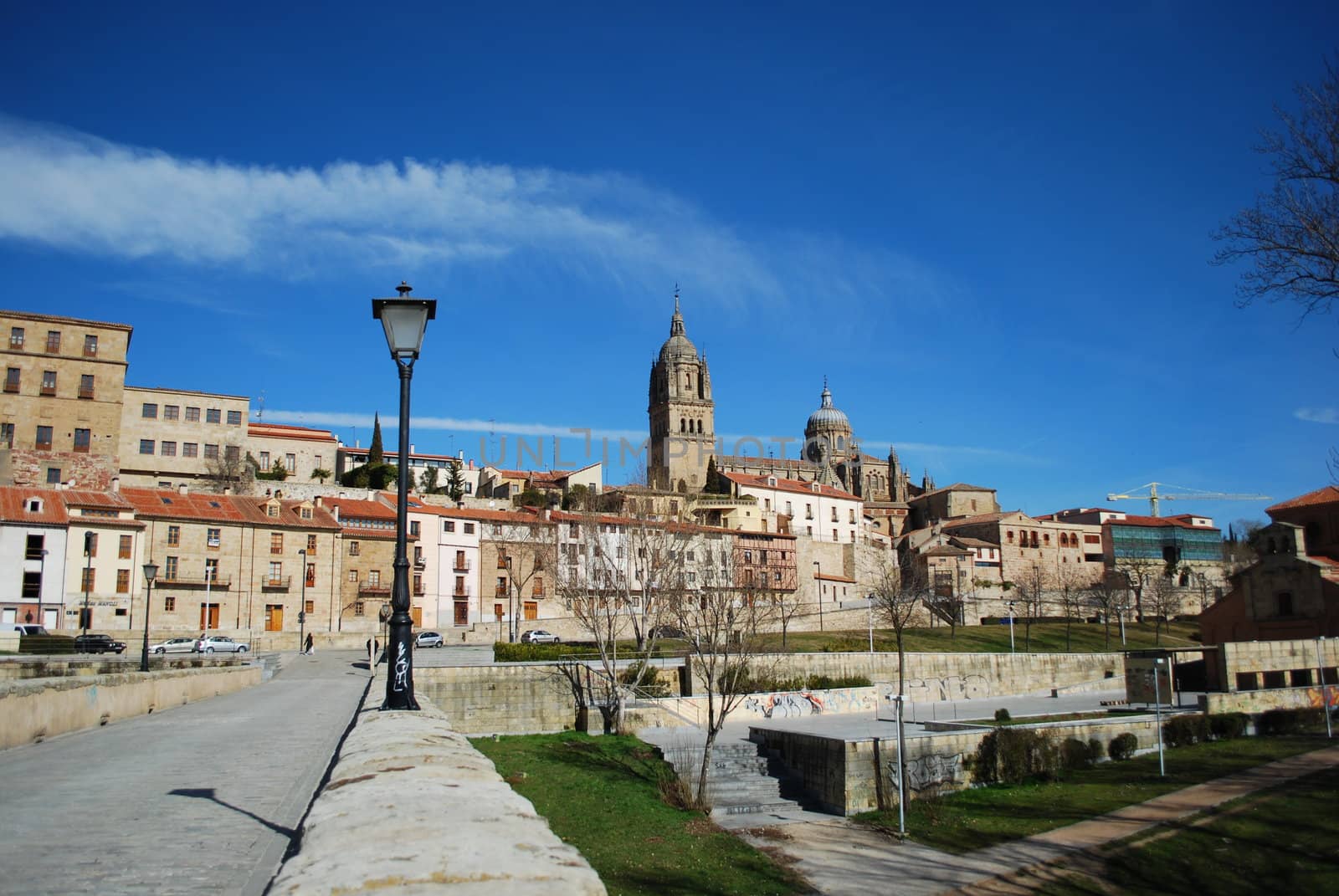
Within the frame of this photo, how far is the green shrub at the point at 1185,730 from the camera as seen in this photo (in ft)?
108

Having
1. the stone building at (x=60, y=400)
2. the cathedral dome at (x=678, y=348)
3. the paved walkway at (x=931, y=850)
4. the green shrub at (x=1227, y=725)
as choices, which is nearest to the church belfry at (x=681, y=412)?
the cathedral dome at (x=678, y=348)

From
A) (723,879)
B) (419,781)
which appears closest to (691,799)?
A: (723,879)

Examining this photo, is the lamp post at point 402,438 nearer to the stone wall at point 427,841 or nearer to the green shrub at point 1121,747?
the stone wall at point 427,841

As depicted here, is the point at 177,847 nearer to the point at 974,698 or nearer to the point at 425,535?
the point at 974,698

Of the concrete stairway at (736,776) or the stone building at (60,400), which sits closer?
the concrete stairway at (736,776)

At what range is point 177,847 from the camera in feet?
25.0

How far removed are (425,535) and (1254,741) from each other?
44.6 metres

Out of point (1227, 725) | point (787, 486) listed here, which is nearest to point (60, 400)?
point (787, 486)

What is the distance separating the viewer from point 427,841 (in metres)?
3.69

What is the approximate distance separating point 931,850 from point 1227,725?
19.5m

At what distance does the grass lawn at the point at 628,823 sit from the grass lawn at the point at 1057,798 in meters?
5.40

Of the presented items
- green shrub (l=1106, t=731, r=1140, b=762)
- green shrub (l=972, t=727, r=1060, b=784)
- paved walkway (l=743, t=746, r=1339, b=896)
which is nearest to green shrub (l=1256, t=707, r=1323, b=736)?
green shrub (l=1106, t=731, r=1140, b=762)

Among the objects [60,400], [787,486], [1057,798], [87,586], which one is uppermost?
[60,400]

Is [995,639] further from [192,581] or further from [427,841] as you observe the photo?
[427,841]
